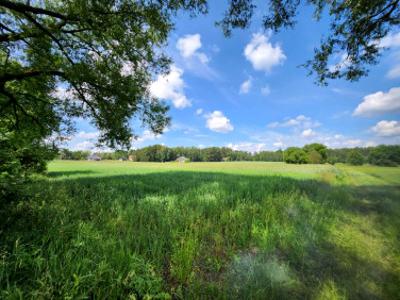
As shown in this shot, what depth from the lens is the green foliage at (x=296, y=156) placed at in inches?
3519

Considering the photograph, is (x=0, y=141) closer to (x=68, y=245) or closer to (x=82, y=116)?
(x=68, y=245)

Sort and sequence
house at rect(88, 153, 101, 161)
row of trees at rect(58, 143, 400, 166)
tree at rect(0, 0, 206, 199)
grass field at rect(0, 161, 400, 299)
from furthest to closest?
house at rect(88, 153, 101, 161) < row of trees at rect(58, 143, 400, 166) < tree at rect(0, 0, 206, 199) < grass field at rect(0, 161, 400, 299)

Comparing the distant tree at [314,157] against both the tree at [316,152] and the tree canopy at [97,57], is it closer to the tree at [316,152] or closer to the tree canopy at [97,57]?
the tree at [316,152]

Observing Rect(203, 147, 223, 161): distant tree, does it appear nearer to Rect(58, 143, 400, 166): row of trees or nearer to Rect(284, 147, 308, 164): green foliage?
Rect(58, 143, 400, 166): row of trees

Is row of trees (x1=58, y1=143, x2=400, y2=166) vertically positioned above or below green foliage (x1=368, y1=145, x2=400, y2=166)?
above

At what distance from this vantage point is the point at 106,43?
8.92 m

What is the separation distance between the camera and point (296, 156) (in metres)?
92.5

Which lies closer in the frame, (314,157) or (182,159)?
(314,157)

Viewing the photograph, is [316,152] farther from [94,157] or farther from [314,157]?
[94,157]

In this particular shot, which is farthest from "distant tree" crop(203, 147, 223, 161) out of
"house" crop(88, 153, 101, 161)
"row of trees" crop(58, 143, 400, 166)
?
"house" crop(88, 153, 101, 161)

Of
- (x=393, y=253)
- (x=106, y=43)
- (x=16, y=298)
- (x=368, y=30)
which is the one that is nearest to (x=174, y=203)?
(x=16, y=298)

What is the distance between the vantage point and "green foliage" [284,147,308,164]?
89387 mm

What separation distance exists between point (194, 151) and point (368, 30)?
384 ft

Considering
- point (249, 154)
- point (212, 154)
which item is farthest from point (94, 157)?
point (249, 154)
